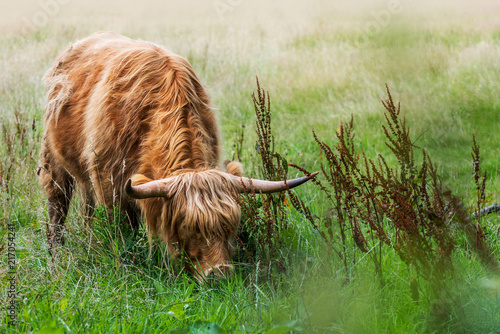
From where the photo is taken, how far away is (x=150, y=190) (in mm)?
3332

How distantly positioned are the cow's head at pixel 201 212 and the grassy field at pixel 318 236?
0.17 meters

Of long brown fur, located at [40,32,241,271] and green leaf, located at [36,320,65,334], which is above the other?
long brown fur, located at [40,32,241,271]

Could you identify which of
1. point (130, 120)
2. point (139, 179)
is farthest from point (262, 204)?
point (130, 120)

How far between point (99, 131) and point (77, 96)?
795mm

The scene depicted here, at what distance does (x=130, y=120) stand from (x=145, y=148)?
281 millimetres

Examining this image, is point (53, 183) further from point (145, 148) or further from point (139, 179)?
point (139, 179)

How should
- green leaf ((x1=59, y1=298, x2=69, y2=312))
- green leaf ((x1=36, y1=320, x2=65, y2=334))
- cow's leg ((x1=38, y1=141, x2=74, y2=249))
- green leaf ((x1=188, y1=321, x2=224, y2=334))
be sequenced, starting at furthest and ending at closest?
cow's leg ((x1=38, y1=141, x2=74, y2=249))
green leaf ((x1=59, y1=298, x2=69, y2=312))
green leaf ((x1=188, y1=321, x2=224, y2=334))
green leaf ((x1=36, y1=320, x2=65, y2=334))

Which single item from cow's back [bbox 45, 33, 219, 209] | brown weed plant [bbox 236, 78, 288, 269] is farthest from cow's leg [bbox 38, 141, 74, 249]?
brown weed plant [bbox 236, 78, 288, 269]

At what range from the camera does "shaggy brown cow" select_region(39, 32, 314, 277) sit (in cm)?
338

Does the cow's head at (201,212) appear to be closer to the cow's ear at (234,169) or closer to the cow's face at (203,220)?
the cow's face at (203,220)

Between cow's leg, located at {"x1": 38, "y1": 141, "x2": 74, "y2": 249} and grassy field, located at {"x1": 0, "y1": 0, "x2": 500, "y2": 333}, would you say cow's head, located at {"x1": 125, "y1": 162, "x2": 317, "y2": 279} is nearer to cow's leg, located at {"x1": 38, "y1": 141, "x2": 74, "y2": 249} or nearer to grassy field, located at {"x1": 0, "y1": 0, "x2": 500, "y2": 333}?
grassy field, located at {"x1": 0, "y1": 0, "x2": 500, "y2": 333}

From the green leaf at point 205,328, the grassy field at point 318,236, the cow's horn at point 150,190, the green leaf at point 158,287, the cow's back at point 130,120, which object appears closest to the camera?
the grassy field at point 318,236

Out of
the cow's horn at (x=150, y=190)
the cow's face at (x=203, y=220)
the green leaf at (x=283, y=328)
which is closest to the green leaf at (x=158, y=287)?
the cow's face at (x=203, y=220)

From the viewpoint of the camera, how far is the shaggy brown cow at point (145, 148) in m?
3.38
